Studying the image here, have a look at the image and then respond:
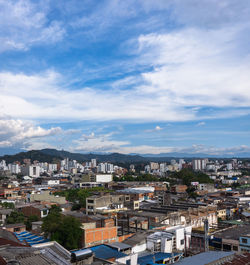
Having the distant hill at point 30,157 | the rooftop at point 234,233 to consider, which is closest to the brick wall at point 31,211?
the rooftop at point 234,233

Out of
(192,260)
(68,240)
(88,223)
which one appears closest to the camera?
(192,260)

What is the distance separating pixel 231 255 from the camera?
9070 millimetres

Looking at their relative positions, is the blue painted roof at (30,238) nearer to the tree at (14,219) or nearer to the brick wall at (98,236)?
the brick wall at (98,236)

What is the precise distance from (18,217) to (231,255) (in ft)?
53.0

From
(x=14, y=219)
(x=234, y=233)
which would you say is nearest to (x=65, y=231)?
(x=234, y=233)

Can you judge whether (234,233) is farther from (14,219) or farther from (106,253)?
(14,219)

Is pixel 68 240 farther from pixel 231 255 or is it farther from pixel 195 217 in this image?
pixel 195 217

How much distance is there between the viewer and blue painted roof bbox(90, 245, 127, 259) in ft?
34.7

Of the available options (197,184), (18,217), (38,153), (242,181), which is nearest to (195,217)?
(18,217)

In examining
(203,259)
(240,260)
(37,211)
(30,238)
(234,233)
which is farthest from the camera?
(37,211)

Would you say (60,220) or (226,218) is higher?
(60,220)

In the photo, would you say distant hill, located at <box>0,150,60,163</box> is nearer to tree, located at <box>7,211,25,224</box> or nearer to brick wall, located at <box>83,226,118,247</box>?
tree, located at <box>7,211,25,224</box>

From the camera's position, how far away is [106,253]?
36.0ft

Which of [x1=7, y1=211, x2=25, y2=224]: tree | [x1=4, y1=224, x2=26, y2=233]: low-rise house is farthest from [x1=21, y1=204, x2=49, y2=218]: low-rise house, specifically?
[x1=4, y1=224, x2=26, y2=233]: low-rise house
